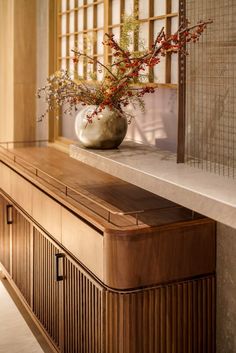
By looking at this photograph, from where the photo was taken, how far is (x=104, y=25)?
3.29 m

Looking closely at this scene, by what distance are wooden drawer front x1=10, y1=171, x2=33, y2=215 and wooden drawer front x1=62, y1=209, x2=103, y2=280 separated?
1.97 feet

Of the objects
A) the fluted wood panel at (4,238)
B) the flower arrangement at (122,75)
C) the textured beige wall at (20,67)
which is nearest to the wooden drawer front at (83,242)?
the flower arrangement at (122,75)

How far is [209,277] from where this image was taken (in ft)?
7.50

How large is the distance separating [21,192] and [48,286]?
2.14 feet

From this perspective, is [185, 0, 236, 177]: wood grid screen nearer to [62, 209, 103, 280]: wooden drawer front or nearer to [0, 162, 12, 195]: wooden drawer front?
[62, 209, 103, 280]: wooden drawer front

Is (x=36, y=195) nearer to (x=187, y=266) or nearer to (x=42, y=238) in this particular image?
(x=42, y=238)

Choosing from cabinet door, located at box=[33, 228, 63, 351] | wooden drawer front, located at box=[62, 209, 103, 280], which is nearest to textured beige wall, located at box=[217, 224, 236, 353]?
wooden drawer front, located at box=[62, 209, 103, 280]

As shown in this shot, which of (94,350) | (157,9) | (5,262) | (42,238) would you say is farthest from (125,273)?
(5,262)

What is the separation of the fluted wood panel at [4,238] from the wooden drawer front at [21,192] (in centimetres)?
23

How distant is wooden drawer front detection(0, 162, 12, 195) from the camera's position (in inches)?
138

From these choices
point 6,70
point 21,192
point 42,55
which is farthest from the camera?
point 6,70

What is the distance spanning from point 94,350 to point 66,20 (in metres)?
2.45

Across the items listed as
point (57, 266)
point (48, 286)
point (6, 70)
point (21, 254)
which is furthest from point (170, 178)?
point (6, 70)

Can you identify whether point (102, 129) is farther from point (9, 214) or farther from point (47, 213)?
point (9, 214)
